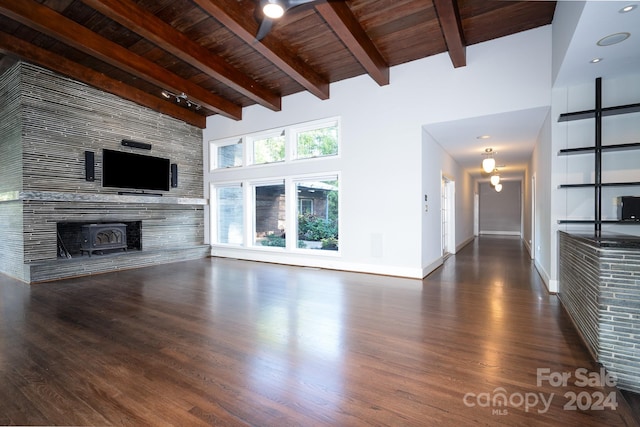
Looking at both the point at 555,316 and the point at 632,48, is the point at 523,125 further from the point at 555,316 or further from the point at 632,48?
the point at 555,316

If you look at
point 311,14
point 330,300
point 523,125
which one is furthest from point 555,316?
point 311,14

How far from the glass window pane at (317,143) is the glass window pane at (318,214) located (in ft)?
1.88

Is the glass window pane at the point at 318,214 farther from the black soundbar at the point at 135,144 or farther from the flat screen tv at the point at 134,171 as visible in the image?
the black soundbar at the point at 135,144

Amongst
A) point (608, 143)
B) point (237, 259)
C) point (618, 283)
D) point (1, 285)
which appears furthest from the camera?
point (237, 259)

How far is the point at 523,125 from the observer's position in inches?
192

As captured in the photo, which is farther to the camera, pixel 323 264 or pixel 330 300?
pixel 323 264

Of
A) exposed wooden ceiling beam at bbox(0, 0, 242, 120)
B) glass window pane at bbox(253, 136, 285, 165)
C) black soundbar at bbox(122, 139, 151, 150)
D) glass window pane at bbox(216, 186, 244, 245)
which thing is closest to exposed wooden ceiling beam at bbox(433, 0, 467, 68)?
glass window pane at bbox(253, 136, 285, 165)

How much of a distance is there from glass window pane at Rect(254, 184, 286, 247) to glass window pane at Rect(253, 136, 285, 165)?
1.99ft

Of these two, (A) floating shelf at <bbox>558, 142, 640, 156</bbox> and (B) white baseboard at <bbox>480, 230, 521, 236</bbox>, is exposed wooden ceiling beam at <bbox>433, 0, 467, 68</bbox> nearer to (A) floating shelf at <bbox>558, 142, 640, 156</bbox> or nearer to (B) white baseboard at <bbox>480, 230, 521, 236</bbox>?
(A) floating shelf at <bbox>558, 142, 640, 156</bbox>

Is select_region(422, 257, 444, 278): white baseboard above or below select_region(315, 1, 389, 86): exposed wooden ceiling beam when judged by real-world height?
below

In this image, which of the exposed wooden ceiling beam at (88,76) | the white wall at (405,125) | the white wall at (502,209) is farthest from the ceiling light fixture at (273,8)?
the white wall at (502,209)

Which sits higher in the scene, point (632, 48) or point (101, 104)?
point (101, 104)

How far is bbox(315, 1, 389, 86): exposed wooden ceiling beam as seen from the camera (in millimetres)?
3557

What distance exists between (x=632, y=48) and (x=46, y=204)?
27.0ft
